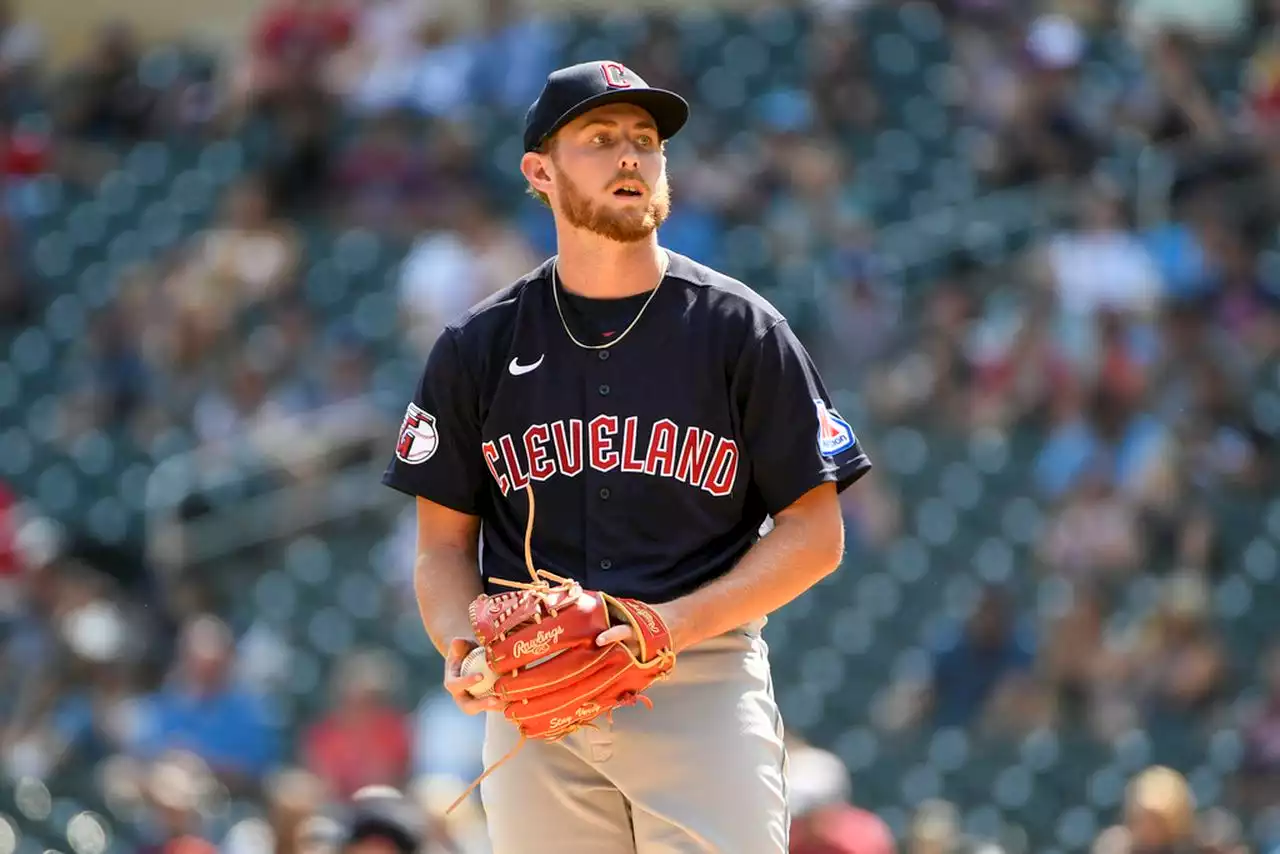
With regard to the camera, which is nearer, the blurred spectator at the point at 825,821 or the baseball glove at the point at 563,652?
the baseball glove at the point at 563,652

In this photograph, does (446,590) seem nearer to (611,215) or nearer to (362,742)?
(611,215)

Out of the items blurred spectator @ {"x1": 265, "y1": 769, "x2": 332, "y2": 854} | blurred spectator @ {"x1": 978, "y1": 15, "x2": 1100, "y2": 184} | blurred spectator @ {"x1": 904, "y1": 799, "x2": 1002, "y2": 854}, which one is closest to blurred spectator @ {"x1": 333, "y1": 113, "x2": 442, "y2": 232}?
blurred spectator @ {"x1": 978, "y1": 15, "x2": 1100, "y2": 184}

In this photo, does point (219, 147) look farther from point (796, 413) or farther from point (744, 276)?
point (796, 413)

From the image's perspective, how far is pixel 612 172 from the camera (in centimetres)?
351

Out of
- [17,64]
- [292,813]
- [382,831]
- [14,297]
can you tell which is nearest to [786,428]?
[382,831]

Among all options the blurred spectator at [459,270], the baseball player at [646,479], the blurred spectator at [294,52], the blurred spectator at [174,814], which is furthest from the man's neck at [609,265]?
the blurred spectator at [294,52]

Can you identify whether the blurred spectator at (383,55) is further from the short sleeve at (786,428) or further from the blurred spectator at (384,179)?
the short sleeve at (786,428)

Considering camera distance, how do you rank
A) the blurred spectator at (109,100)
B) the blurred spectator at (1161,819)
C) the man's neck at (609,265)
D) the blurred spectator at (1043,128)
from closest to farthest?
1. the man's neck at (609,265)
2. the blurred spectator at (1161,819)
3. the blurred spectator at (1043,128)
4. the blurred spectator at (109,100)

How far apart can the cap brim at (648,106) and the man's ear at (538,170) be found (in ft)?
0.07

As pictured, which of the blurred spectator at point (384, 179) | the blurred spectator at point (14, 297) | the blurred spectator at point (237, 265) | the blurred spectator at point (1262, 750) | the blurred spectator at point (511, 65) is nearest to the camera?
the blurred spectator at point (1262, 750)

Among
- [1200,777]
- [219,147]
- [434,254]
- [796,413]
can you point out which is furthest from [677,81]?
[796,413]

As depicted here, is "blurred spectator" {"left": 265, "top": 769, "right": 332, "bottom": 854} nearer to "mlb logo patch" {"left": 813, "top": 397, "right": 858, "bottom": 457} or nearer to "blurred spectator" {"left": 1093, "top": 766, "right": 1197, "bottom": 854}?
"blurred spectator" {"left": 1093, "top": 766, "right": 1197, "bottom": 854}

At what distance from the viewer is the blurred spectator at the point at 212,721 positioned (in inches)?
356

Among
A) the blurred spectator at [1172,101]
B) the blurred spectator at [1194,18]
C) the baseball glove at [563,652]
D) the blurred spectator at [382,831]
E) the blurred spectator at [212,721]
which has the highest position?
the baseball glove at [563,652]
